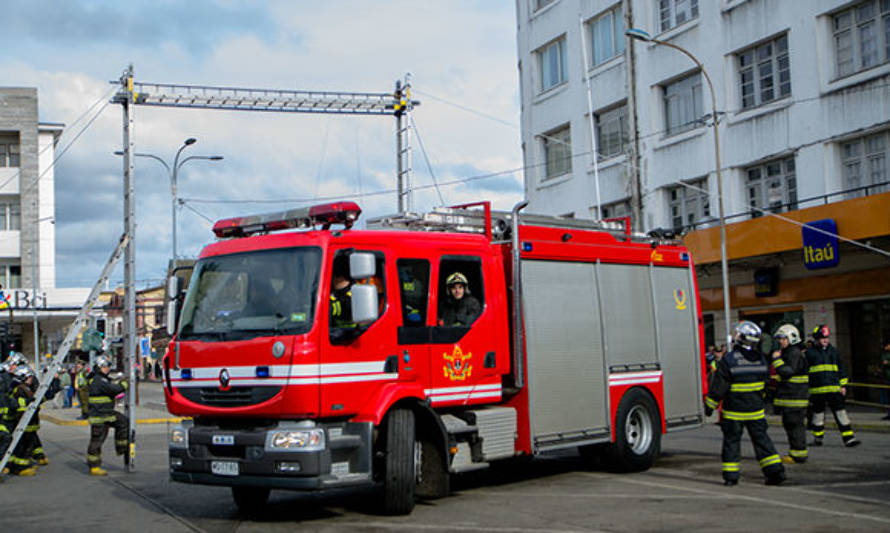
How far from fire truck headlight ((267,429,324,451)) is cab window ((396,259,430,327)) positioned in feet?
5.14

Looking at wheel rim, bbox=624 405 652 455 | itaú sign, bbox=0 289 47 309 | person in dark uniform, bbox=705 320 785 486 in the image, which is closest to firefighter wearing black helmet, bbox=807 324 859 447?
wheel rim, bbox=624 405 652 455

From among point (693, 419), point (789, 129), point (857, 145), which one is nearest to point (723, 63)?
point (789, 129)

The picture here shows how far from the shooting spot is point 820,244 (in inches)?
853

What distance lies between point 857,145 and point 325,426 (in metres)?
18.5

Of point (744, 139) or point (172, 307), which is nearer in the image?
point (172, 307)

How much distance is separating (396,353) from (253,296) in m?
1.53

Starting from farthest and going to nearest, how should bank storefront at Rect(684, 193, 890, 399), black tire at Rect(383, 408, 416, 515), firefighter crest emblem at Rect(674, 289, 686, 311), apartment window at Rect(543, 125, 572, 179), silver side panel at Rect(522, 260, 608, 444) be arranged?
apartment window at Rect(543, 125, 572, 179) < bank storefront at Rect(684, 193, 890, 399) < firefighter crest emblem at Rect(674, 289, 686, 311) < silver side panel at Rect(522, 260, 608, 444) < black tire at Rect(383, 408, 416, 515)

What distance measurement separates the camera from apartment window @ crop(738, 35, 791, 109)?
24984mm

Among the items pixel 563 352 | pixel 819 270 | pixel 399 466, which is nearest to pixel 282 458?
pixel 399 466

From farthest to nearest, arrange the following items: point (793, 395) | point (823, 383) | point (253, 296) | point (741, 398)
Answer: point (823, 383)
point (793, 395)
point (741, 398)
point (253, 296)

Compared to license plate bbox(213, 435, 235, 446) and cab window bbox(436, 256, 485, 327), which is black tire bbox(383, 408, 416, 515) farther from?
license plate bbox(213, 435, 235, 446)

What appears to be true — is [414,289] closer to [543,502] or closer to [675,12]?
[543,502]

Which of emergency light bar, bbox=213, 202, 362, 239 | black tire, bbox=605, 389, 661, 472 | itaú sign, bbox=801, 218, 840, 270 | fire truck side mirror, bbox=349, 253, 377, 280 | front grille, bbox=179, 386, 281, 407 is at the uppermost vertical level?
itaú sign, bbox=801, 218, 840, 270

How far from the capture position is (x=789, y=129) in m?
24.6
